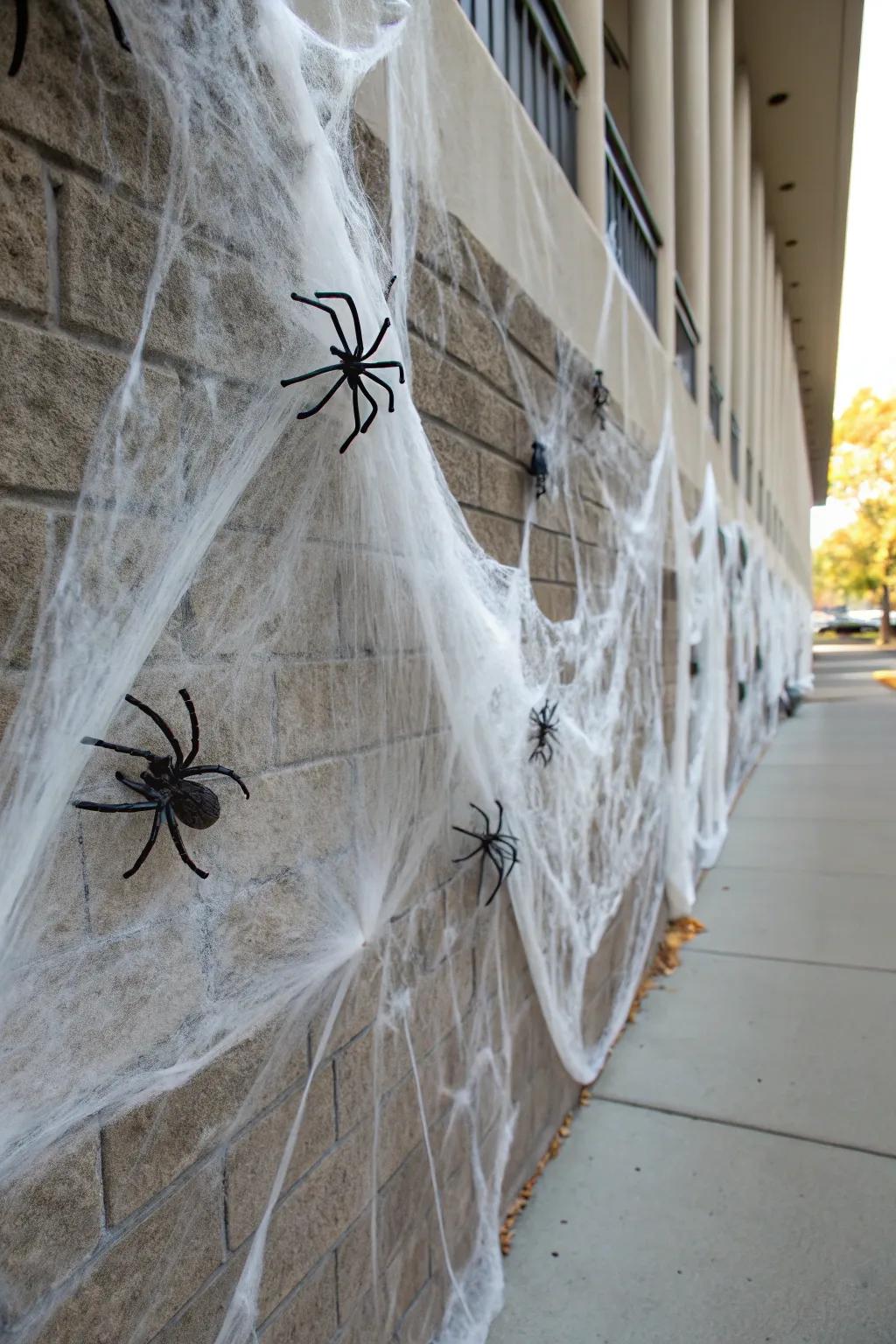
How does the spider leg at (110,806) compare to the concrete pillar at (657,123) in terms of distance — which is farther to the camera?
the concrete pillar at (657,123)

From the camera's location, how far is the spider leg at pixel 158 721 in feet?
3.64

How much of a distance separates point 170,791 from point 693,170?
7014 millimetres

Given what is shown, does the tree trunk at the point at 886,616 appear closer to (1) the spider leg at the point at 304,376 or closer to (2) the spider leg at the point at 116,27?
(1) the spider leg at the point at 304,376

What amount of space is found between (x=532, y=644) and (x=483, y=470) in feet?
1.75

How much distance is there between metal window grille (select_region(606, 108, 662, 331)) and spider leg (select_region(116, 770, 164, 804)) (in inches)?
140

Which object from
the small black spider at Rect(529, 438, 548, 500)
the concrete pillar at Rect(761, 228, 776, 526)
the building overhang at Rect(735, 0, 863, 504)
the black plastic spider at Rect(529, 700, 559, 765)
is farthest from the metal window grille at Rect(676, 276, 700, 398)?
the concrete pillar at Rect(761, 228, 776, 526)

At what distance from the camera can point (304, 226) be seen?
136 cm

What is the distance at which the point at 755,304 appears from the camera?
1102cm

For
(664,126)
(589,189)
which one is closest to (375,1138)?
(589,189)

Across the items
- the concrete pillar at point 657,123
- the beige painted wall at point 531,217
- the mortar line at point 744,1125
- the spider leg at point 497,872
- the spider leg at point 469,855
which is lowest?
the mortar line at point 744,1125

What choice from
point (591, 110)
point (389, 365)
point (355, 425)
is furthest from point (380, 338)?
point (591, 110)

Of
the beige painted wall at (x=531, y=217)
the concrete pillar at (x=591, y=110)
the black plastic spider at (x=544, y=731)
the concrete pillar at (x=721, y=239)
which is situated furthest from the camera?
the concrete pillar at (x=721, y=239)

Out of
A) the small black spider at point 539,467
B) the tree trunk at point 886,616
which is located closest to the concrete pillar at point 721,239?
the small black spider at point 539,467

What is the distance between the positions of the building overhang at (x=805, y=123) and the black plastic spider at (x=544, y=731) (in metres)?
8.52
